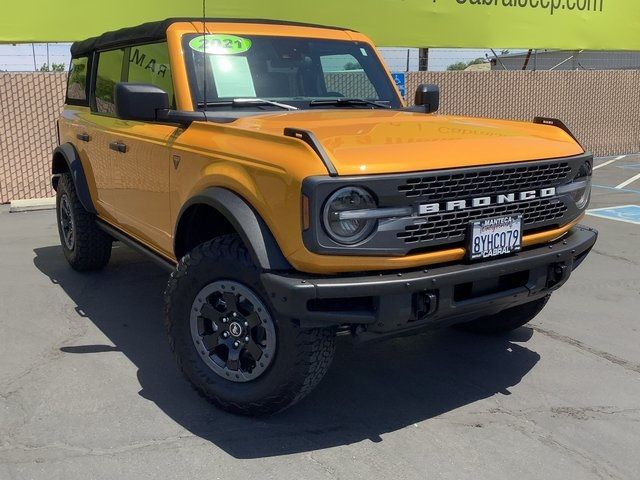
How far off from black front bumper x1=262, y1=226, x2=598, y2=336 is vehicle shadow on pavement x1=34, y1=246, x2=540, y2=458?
1.73 feet

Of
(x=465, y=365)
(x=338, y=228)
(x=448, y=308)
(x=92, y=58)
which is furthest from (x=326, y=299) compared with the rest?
(x=92, y=58)

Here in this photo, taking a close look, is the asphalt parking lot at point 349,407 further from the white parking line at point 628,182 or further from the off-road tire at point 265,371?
the white parking line at point 628,182

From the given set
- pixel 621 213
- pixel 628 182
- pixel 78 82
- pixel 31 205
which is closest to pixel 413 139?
pixel 78 82

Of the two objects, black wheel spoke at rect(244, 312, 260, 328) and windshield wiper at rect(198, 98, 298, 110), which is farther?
windshield wiper at rect(198, 98, 298, 110)

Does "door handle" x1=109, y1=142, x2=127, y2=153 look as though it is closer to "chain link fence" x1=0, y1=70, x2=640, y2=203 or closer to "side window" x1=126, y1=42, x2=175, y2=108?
"side window" x1=126, y1=42, x2=175, y2=108

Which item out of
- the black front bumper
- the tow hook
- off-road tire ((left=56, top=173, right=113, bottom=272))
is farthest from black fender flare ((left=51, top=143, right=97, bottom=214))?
the tow hook

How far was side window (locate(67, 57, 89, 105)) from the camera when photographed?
18.5 ft

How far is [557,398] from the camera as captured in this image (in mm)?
3613

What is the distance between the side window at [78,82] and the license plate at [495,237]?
150 inches

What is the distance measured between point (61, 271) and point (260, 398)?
3.55m

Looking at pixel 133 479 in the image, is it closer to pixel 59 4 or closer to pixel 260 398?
pixel 260 398

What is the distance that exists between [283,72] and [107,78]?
1.63 meters

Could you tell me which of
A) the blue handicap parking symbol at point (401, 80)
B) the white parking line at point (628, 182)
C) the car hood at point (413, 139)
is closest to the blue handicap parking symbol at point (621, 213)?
the white parking line at point (628, 182)

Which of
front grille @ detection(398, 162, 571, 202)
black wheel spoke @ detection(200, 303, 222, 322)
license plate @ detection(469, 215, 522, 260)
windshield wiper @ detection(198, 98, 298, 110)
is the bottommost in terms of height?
black wheel spoke @ detection(200, 303, 222, 322)
